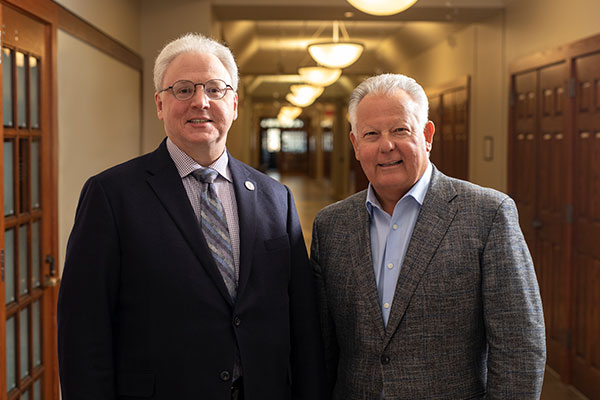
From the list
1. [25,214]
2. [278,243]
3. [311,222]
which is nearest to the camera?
[278,243]

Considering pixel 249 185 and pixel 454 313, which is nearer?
→ pixel 454 313

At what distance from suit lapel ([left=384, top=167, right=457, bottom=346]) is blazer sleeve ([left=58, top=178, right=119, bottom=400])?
0.80 meters

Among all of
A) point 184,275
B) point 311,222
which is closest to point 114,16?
point 184,275

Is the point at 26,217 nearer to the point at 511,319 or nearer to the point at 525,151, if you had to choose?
the point at 511,319

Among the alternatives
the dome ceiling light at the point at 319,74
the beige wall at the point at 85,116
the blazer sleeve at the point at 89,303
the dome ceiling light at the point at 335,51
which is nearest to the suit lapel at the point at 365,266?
the blazer sleeve at the point at 89,303

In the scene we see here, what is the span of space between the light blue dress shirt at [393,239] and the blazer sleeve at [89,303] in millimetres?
779

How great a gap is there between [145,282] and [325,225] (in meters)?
0.66

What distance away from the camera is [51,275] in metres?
3.66

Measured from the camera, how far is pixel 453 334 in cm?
189

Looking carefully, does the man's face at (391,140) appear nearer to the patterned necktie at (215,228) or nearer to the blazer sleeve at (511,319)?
the blazer sleeve at (511,319)

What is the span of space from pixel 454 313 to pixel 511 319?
0.16 metres

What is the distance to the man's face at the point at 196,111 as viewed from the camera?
1.86 m

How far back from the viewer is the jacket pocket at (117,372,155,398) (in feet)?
5.84

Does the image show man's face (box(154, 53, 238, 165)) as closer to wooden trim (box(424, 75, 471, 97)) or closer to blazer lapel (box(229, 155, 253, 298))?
blazer lapel (box(229, 155, 253, 298))
